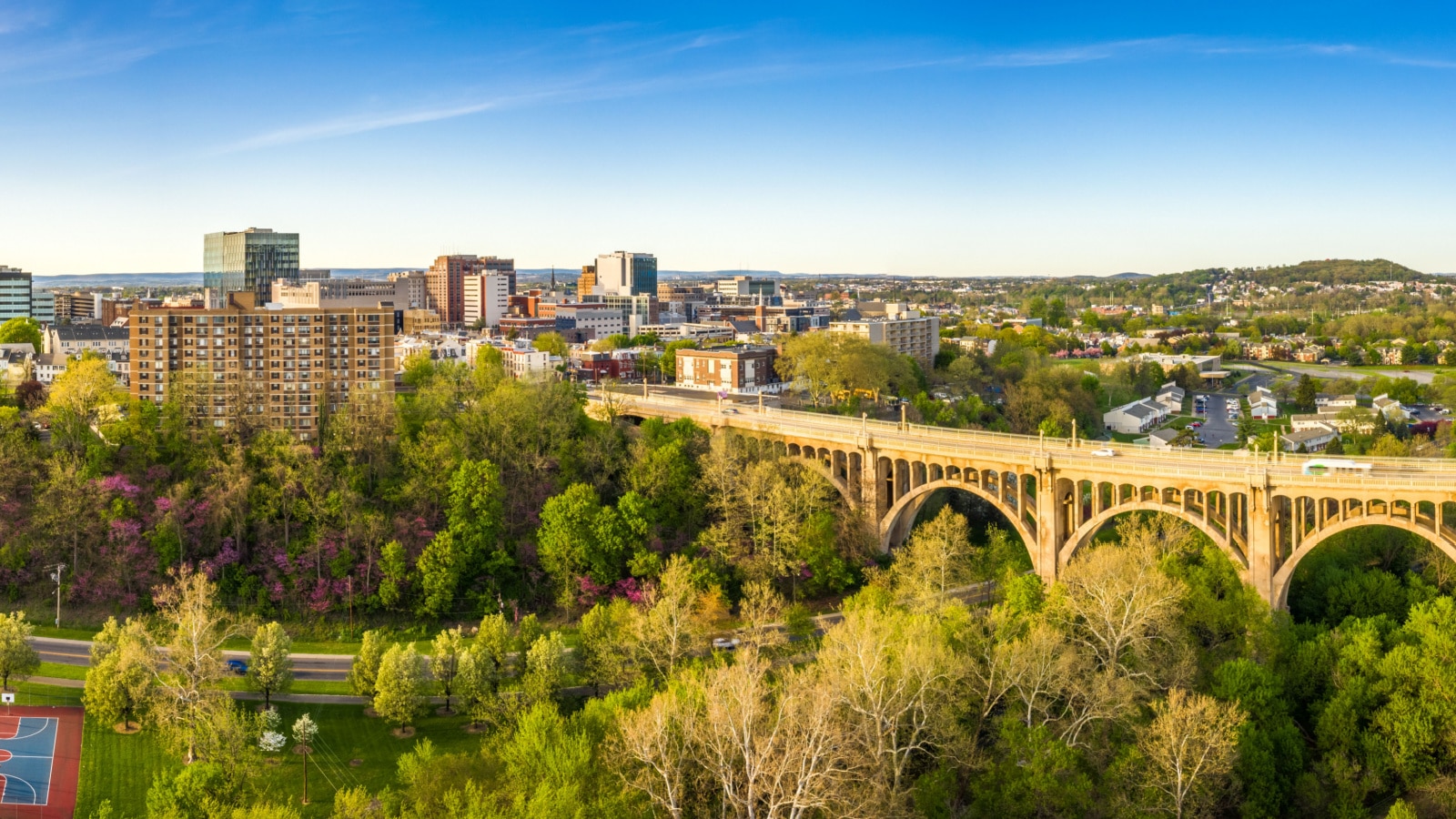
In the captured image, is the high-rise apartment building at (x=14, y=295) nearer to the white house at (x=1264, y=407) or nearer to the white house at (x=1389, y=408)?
the white house at (x=1264, y=407)

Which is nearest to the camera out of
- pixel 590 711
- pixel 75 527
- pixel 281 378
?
pixel 590 711

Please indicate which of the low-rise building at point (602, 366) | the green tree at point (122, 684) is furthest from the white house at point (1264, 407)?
the green tree at point (122, 684)

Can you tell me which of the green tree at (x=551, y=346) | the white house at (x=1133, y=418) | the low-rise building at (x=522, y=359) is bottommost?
the white house at (x=1133, y=418)

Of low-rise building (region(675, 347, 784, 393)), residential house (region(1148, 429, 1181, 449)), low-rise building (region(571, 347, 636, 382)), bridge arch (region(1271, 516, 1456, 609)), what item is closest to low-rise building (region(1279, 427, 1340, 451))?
residential house (region(1148, 429, 1181, 449))

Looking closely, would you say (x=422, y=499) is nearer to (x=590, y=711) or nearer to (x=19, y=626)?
(x=19, y=626)

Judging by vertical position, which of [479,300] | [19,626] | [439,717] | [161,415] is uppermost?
[479,300]

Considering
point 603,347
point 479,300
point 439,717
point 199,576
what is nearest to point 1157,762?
point 439,717
